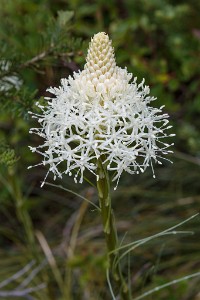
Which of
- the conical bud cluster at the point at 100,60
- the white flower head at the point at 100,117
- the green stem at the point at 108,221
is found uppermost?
the conical bud cluster at the point at 100,60

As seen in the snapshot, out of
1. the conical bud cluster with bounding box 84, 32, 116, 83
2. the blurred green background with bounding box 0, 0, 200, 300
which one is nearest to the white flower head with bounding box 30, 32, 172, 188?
the conical bud cluster with bounding box 84, 32, 116, 83

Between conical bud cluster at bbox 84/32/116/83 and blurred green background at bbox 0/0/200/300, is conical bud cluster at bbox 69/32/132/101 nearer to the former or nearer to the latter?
conical bud cluster at bbox 84/32/116/83

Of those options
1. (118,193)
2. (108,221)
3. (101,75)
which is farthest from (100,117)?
(118,193)

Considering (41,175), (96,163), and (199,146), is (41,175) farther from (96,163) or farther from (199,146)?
(96,163)

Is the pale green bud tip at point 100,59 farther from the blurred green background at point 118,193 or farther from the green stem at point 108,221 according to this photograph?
the blurred green background at point 118,193

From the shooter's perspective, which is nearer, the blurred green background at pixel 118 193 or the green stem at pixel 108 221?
the green stem at pixel 108 221

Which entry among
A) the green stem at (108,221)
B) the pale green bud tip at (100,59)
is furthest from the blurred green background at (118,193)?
the pale green bud tip at (100,59)
